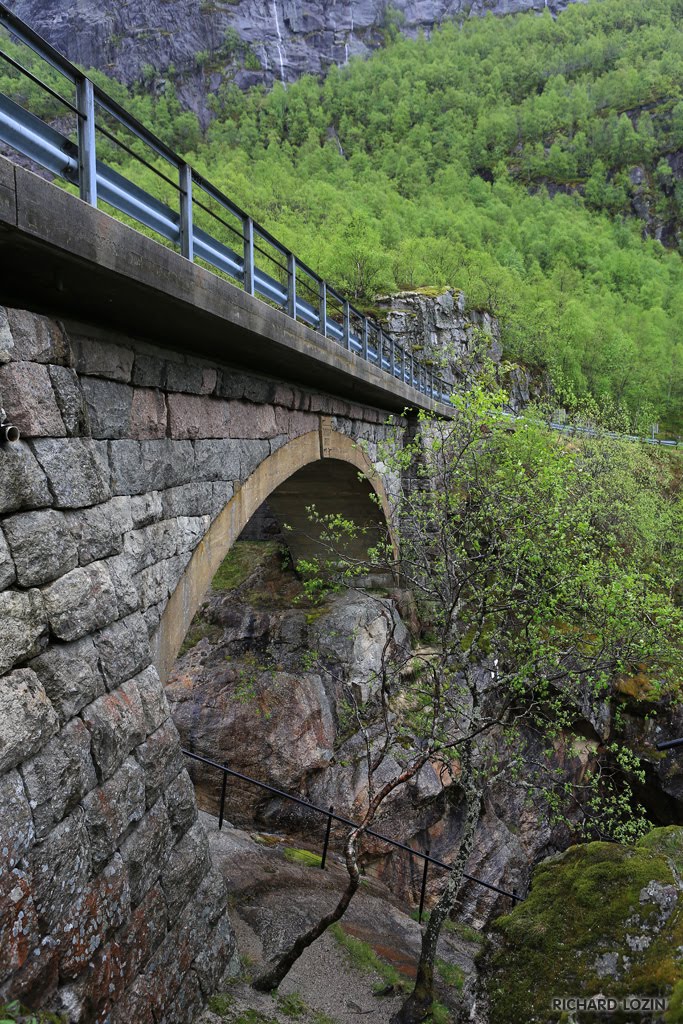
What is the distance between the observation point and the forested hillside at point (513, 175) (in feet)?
142

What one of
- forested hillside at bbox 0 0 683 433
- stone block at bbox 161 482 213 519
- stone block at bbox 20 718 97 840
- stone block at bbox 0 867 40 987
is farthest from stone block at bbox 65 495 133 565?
forested hillside at bbox 0 0 683 433

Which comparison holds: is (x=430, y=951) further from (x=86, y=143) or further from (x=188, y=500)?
(x=86, y=143)

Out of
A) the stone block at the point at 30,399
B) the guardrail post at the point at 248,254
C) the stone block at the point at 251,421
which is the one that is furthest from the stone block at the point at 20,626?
the guardrail post at the point at 248,254

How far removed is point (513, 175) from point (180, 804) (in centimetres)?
9836

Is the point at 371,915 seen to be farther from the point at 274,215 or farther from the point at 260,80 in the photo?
the point at 260,80

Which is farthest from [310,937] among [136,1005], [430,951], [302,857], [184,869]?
[302,857]

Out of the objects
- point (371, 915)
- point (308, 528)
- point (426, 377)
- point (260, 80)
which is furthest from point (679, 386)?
point (260, 80)

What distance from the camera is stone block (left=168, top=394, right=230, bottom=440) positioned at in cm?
562

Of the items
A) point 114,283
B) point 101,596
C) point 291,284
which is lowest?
point 101,596

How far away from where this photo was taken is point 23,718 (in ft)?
10.5

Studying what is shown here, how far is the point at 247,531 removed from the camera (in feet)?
55.5

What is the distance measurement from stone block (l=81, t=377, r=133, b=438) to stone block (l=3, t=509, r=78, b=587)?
106 centimetres

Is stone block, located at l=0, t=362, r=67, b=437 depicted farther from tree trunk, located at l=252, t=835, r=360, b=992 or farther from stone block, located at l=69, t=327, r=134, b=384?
tree trunk, located at l=252, t=835, r=360, b=992

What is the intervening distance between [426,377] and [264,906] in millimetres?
17786
